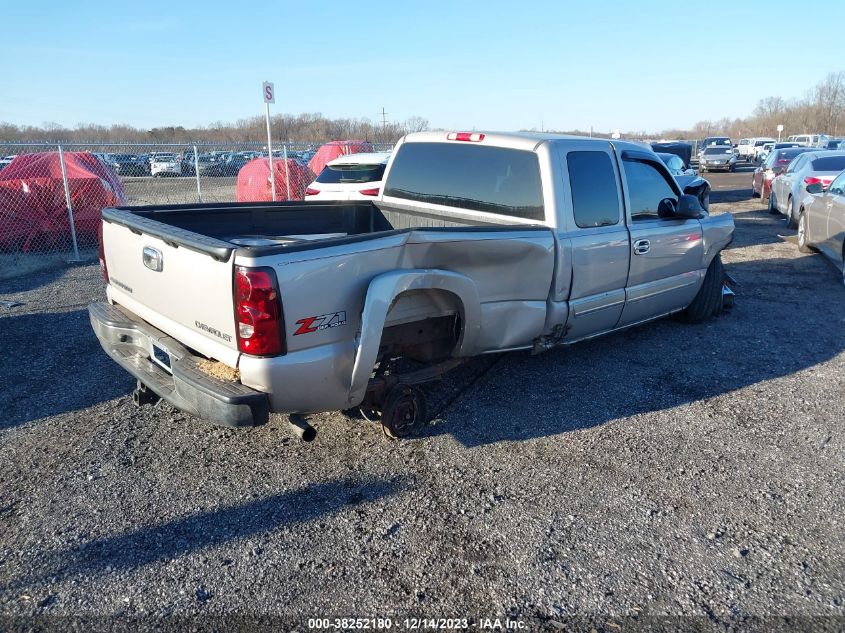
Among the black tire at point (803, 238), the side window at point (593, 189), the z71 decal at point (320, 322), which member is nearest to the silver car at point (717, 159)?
the black tire at point (803, 238)

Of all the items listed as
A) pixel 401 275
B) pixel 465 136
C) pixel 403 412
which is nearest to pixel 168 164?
pixel 465 136

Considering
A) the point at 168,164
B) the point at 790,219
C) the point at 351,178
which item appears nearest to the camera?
the point at 351,178

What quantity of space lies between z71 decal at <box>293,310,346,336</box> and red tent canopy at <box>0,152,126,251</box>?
1003 cm

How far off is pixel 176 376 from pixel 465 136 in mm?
3020

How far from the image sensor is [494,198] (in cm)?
509

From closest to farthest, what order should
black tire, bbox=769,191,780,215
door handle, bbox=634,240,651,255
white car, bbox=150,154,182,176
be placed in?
1. door handle, bbox=634,240,651,255
2. black tire, bbox=769,191,780,215
3. white car, bbox=150,154,182,176

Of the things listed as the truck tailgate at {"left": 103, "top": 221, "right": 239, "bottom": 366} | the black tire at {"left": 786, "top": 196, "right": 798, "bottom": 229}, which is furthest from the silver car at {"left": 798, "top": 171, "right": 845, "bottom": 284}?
the truck tailgate at {"left": 103, "top": 221, "right": 239, "bottom": 366}

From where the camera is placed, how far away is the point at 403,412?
4258 millimetres

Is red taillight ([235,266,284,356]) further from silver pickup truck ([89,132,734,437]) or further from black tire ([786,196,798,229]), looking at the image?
black tire ([786,196,798,229])

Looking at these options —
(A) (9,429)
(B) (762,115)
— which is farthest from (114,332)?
(B) (762,115)

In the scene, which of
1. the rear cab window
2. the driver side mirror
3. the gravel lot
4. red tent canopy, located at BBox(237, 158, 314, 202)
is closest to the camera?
the gravel lot

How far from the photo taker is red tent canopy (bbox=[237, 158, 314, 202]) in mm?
15703

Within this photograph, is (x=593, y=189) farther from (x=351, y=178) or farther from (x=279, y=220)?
(x=351, y=178)

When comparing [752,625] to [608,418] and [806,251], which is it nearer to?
[608,418]
